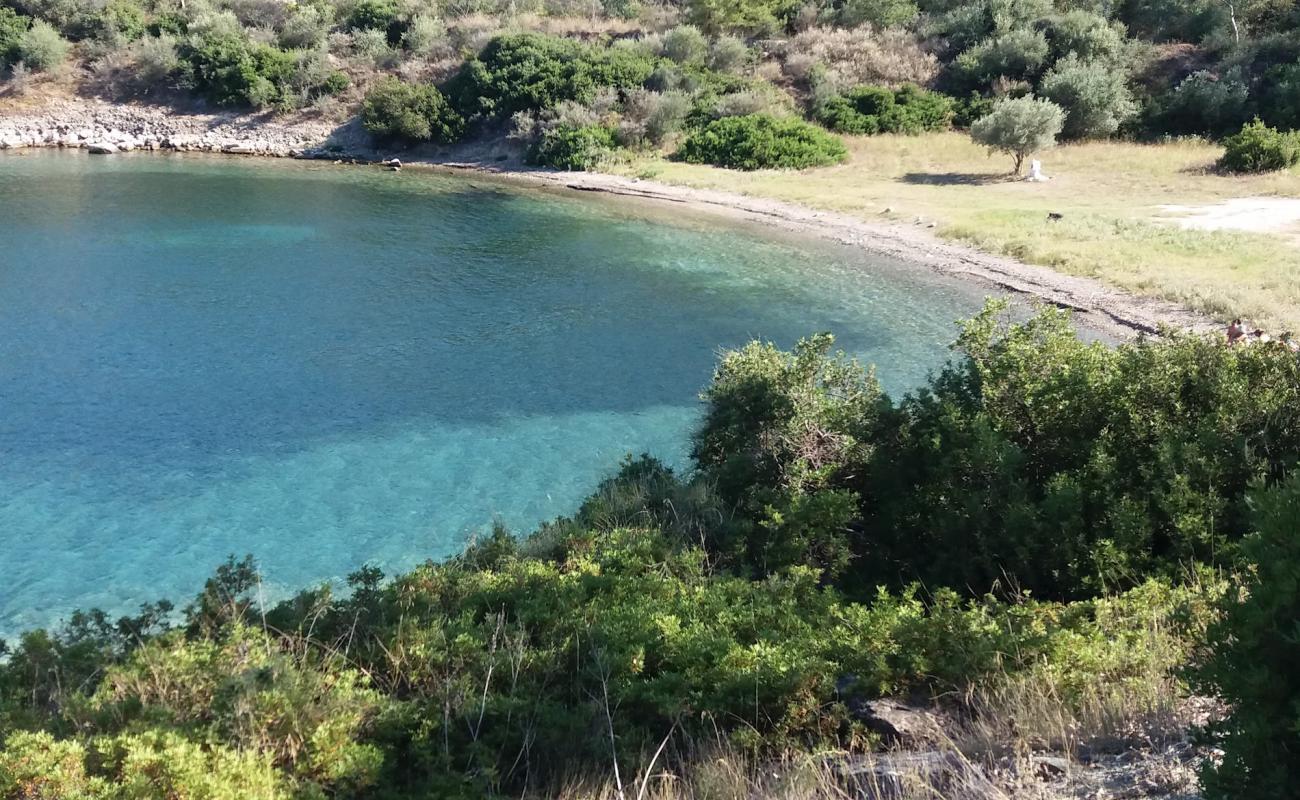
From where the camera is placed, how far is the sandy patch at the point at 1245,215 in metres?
26.4

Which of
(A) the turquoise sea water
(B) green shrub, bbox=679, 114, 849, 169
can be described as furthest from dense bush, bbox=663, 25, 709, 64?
(A) the turquoise sea water

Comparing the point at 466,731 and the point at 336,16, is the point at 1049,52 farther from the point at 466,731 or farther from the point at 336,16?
the point at 466,731

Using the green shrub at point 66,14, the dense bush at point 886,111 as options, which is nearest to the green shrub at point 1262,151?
the dense bush at point 886,111

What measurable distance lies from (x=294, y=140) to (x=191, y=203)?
17.0 metres

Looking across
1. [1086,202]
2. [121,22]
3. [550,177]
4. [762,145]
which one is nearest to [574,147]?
[550,177]

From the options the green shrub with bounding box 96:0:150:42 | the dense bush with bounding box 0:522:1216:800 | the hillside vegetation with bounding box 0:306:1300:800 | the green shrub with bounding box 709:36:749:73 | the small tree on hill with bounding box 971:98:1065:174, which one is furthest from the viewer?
the green shrub with bounding box 96:0:150:42

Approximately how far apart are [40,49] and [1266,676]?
2496 inches

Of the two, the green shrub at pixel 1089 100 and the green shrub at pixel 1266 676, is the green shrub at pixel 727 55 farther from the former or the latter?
the green shrub at pixel 1266 676

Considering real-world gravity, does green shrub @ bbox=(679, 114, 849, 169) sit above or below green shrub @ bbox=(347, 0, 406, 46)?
below

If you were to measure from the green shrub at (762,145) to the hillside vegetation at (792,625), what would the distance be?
102 ft

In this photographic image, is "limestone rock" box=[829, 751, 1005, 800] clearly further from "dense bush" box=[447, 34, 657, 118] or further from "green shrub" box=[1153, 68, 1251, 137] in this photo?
"green shrub" box=[1153, 68, 1251, 137]

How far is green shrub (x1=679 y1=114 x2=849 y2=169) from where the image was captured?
4050 cm

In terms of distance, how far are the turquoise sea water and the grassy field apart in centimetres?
419

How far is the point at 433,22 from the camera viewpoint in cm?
5478
